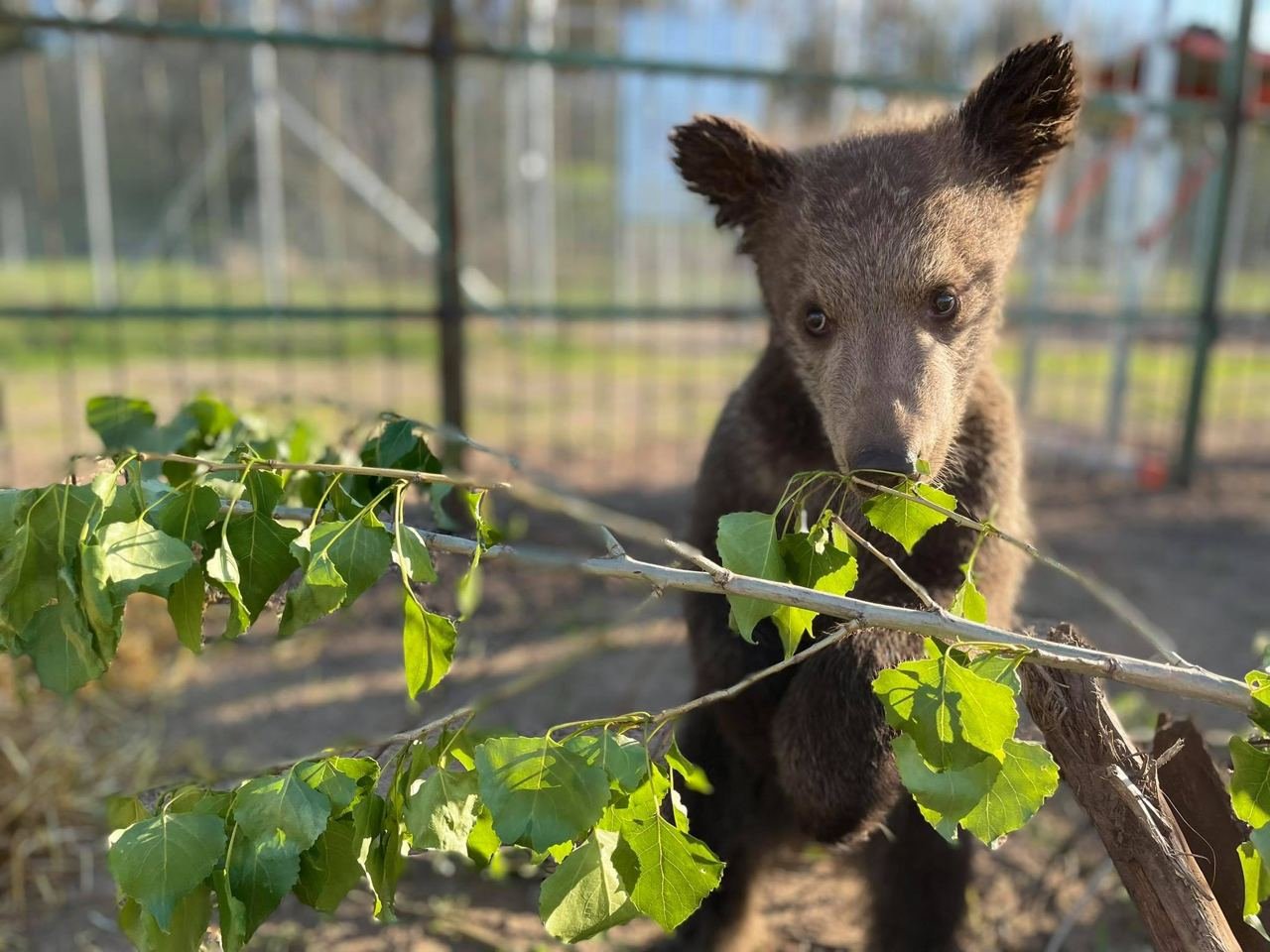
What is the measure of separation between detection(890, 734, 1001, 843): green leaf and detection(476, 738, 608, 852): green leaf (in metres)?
0.43

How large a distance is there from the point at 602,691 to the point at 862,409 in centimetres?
237

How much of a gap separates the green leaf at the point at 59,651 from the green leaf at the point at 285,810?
29 centimetres

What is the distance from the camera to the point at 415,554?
152 centimetres

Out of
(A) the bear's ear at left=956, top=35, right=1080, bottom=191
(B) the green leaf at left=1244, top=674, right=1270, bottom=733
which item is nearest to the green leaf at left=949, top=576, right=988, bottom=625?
(B) the green leaf at left=1244, top=674, right=1270, bottom=733

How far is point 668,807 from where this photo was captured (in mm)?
2133

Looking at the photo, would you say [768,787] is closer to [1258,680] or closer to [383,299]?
[1258,680]

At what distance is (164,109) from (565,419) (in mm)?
5650

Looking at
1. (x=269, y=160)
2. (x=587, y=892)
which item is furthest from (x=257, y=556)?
(x=269, y=160)

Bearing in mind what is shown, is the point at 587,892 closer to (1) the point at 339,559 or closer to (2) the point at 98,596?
(1) the point at 339,559

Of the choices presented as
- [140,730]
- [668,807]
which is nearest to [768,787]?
[668,807]

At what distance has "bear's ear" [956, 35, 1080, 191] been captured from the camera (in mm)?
2430

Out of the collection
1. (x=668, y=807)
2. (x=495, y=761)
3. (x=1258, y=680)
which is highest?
(x=1258, y=680)

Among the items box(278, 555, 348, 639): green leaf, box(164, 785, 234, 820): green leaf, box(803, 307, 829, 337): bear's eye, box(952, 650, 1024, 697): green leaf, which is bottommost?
box(164, 785, 234, 820): green leaf

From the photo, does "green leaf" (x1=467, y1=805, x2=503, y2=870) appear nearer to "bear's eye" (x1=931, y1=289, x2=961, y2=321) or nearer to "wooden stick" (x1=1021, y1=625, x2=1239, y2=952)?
"wooden stick" (x1=1021, y1=625, x2=1239, y2=952)
